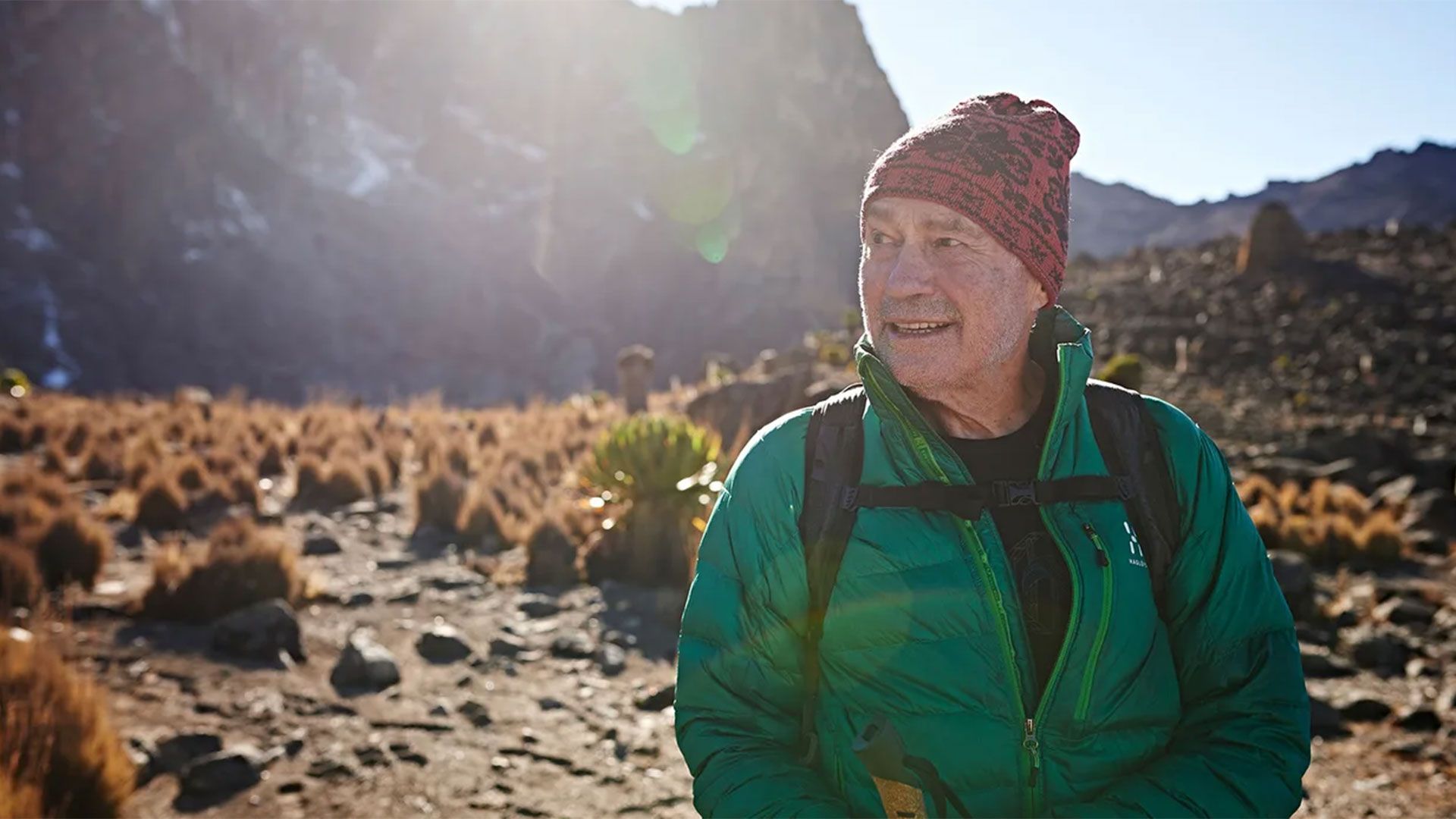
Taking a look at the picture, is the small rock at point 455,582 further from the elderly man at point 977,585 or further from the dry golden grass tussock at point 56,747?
the elderly man at point 977,585

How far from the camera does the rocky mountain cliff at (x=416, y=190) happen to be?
84.7 metres

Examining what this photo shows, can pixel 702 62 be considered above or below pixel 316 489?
above

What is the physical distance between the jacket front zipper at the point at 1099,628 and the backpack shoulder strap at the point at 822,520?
47cm

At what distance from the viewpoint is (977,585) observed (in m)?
1.61

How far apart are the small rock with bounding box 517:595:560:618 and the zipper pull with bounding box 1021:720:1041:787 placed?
17.4ft

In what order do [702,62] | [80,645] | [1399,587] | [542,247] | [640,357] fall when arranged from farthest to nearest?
[702,62]
[542,247]
[640,357]
[1399,587]
[80,645]

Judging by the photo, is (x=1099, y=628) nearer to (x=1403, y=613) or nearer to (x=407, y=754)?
(x=407, y=754)

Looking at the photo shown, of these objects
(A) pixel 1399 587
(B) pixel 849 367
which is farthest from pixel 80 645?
(B) pixel 849 367

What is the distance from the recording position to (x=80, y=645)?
17.4 feet

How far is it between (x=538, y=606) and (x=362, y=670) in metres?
1.61

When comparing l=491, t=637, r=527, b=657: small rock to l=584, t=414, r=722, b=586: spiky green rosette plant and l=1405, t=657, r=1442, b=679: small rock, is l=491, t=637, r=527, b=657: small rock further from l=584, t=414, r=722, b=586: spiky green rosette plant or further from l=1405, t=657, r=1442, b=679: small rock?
l=1405, t=657, r=1442, b=679: small rock

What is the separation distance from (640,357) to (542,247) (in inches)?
3847

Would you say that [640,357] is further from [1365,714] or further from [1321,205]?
[1321,205]

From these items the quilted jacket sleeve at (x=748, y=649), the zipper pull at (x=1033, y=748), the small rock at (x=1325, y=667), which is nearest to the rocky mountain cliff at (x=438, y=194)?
the small rock at (x=1325, y=667)
